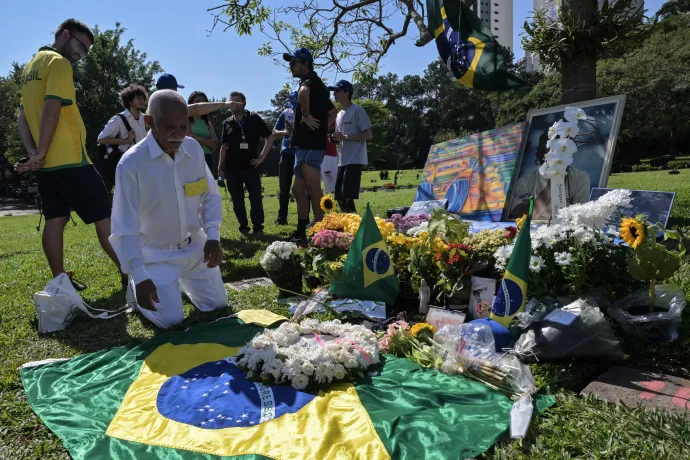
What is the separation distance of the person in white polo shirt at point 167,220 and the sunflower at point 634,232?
9.46ft

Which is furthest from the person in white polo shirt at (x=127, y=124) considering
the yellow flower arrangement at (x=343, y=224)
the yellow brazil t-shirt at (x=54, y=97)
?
the yellow flower arrangement at (x=343, y=224)

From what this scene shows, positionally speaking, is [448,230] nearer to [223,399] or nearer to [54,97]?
[223,399]

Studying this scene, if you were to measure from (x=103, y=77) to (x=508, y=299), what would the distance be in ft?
126

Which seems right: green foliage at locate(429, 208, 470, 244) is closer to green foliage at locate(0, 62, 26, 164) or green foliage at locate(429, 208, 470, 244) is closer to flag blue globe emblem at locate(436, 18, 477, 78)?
flag blue globe emblem at locate(436, 18, 477, 78)

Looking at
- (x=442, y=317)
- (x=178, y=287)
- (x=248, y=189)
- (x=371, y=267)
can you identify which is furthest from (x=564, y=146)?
(x=248, y=189)

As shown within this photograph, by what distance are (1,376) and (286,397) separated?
1869mm


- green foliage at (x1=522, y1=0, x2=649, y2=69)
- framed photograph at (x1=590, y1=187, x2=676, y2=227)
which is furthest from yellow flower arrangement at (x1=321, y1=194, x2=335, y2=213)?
green foliage at (x1=522, y1=0, x2=649, y2=69)

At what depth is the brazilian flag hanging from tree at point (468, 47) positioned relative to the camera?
6016 millimetres

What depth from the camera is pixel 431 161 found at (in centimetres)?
730

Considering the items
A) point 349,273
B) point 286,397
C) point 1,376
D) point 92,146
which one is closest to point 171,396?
point 286,397

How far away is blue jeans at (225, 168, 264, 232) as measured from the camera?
292 inches

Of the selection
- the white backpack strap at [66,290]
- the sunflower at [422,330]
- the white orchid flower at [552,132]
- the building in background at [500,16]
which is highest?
the building in background at [500,16]

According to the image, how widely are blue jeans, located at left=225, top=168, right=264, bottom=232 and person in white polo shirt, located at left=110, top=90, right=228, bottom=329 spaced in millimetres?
3255

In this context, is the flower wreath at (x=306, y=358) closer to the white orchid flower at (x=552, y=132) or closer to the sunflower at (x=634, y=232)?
the sunflower at (x=634, y=232)
